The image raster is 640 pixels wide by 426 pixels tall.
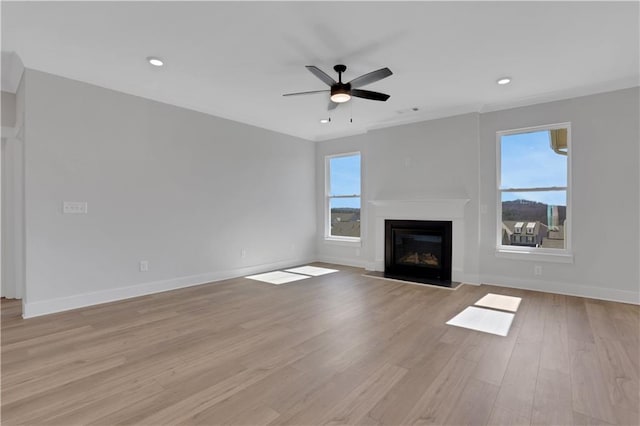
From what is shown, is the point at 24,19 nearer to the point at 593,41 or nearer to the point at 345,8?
the point at 345,8

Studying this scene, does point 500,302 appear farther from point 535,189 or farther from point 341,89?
point 341,89

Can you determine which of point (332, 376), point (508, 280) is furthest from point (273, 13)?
point (508, 280)

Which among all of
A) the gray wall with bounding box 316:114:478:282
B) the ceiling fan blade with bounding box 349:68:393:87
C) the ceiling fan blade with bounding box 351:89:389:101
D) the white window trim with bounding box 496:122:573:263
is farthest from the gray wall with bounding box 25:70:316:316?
the white window trim with bounding box 496:122:573:263

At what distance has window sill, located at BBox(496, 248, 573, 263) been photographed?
4.12 meters

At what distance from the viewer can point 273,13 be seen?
2.43 m

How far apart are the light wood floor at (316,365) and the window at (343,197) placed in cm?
286

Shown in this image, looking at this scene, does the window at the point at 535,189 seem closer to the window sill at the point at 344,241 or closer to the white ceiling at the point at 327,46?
the white ceiling at the point at 327,46

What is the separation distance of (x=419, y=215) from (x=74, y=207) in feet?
15.7

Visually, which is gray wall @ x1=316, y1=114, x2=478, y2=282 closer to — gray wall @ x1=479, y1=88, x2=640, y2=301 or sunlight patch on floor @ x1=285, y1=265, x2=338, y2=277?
sunlight patch on floor @ x1=285, y1=265, x2=338, y2=277

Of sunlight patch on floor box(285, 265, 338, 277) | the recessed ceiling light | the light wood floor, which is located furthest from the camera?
sunlight patch on floor box(285, 265, 338, 277)

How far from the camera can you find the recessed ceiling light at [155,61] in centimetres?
315

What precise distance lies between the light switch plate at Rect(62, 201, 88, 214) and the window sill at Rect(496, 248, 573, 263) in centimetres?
554

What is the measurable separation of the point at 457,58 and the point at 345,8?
1.45 m

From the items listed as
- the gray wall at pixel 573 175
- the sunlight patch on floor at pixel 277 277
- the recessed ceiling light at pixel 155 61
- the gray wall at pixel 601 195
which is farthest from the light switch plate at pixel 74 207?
the gray wall at pixel 601 195
